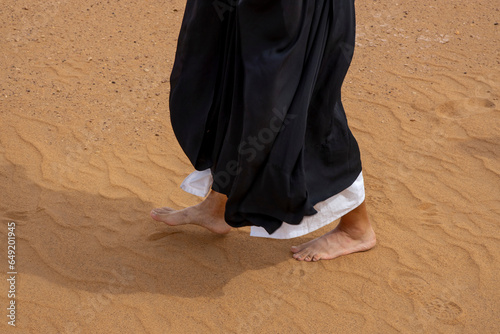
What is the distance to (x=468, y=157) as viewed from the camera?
13.6 ft

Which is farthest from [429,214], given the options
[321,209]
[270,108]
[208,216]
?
[270,108]

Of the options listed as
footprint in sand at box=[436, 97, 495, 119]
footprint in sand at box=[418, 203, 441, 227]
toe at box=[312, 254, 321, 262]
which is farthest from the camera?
footprint in sand at box=[436, 97, 495, 119]

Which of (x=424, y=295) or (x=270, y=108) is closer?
(x=270, y=108)

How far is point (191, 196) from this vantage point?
12.3ft

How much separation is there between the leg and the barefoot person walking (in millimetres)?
333

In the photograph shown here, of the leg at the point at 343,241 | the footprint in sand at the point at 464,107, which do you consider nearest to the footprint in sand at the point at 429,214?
the leg at the point at 343,241

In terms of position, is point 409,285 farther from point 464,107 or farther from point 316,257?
point 464,107

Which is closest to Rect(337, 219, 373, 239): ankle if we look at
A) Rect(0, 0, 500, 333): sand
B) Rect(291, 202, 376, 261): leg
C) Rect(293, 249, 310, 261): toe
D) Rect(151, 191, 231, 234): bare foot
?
Rect(291, 202, 376, 261): leg

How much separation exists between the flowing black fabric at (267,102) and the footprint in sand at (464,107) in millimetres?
2168

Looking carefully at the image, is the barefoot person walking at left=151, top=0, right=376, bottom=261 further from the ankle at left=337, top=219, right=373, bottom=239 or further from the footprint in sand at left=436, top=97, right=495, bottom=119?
the footprint in sand at left=436, top=97, right=495, bottom=119

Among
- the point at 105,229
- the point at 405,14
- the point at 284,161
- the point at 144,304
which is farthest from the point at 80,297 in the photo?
the point at 405,14

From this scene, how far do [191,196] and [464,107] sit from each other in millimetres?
2508

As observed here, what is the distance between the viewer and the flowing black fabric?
2.37 m

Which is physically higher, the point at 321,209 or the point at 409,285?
the point at 321,209
